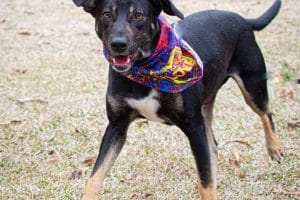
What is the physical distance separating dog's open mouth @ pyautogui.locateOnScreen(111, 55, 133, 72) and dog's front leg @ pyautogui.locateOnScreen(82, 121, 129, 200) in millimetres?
550

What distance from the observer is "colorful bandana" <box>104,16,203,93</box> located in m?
3.70

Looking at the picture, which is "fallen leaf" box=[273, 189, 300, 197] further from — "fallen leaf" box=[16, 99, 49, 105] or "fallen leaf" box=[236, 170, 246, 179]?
"fallen leaf" box=[16, 99, 49, 105]

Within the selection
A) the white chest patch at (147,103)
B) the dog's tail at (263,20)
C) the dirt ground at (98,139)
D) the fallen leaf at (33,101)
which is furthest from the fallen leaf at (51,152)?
the dog's tail at (263,20)

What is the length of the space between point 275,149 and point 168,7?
203 cm

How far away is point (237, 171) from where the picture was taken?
4.80m

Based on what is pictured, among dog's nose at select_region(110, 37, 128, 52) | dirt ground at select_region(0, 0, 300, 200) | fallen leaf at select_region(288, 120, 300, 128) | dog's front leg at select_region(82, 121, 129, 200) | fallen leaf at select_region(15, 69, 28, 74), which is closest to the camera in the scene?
dog's nose at select_region(110, 37, 128, 52)

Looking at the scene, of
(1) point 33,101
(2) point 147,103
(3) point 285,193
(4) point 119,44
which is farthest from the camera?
(1) point 33,101

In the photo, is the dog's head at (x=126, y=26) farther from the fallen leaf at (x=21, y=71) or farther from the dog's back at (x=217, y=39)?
the fallen leaf at (x=21, y=71)

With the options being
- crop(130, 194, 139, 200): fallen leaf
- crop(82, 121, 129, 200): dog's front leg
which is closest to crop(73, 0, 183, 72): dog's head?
crop(82, 121, 129, 200): dog's front leg

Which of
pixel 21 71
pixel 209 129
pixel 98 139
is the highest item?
pixel 209 129

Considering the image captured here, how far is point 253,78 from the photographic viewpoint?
4789mm

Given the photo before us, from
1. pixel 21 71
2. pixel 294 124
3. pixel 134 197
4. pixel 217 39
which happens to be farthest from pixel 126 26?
pixel 21 71

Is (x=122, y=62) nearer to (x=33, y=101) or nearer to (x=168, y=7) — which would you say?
(x=168, y=7)

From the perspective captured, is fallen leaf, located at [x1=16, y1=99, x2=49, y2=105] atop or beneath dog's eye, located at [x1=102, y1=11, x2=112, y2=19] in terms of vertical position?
beneath
